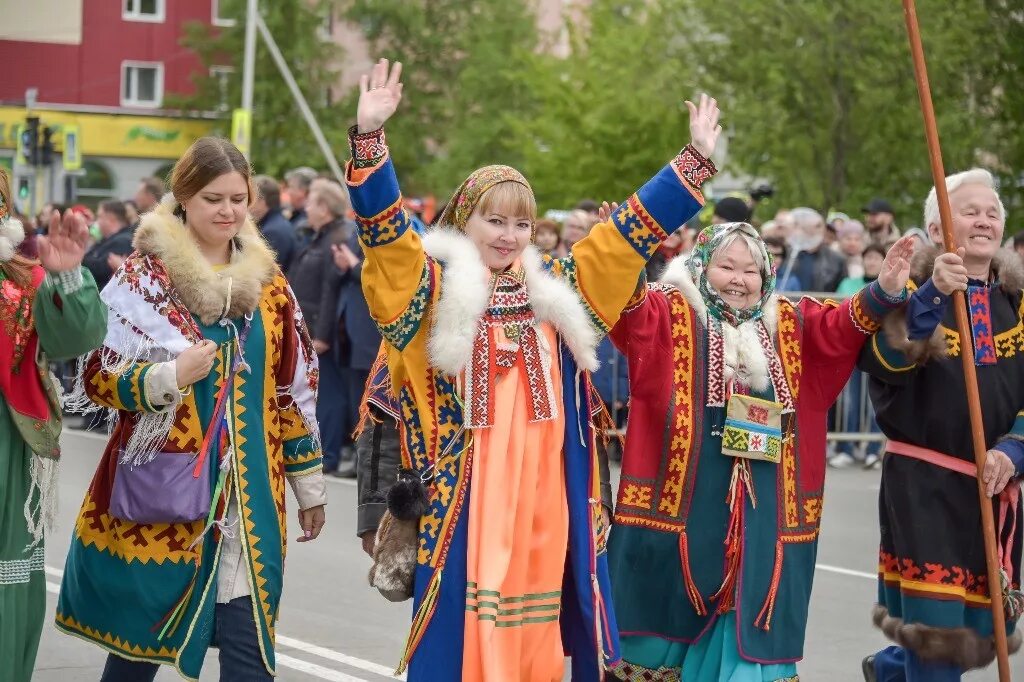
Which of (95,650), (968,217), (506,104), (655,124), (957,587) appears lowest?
(95,650)

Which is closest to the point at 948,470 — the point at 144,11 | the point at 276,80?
the point at 276,80

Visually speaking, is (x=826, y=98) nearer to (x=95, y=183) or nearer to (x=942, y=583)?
(x=942, y=583)

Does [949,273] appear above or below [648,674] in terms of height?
above

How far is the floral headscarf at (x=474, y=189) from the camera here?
521 centimetres

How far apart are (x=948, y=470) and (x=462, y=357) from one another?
79.3 inches

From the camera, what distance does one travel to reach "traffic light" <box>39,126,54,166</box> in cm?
3069

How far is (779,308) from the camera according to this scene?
6.08 m

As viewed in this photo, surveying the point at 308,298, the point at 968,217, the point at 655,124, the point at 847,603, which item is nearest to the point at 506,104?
the point at 655,124

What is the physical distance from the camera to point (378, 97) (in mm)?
4879

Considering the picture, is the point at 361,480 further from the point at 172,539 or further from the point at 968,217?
the point at 968,217

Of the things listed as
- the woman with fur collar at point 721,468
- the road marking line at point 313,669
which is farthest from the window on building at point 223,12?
the woman with fur collar at point 721,468

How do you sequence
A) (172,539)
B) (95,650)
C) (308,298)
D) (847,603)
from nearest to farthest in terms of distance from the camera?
1. (172,539)
2. (95,650)
3. (847,603)
4. (308,298)

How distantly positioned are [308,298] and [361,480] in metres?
8.48

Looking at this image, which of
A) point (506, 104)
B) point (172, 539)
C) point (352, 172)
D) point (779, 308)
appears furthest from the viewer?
point (506, 104)
